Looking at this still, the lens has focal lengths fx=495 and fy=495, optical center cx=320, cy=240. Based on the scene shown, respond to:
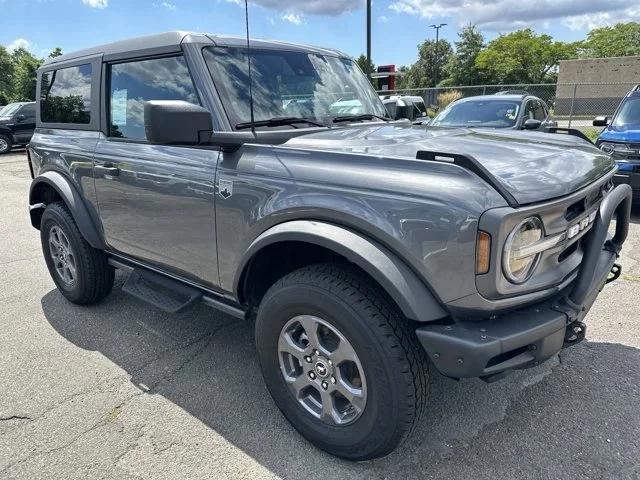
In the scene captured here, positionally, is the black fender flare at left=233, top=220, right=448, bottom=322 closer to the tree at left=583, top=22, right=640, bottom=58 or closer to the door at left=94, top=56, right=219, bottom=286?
the door at left=94, top=56, right=219, bottom=286

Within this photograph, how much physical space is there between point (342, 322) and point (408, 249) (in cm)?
44

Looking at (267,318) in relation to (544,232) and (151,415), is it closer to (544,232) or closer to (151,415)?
(151,415)

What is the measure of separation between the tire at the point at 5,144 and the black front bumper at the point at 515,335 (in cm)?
2069

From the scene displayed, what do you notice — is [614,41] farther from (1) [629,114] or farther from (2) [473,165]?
(2) [473,165]

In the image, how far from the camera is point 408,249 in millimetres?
1931

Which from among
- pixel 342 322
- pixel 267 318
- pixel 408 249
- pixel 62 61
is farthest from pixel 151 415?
pixel 62 61

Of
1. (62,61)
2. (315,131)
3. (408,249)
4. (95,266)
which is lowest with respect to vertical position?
(95,266)

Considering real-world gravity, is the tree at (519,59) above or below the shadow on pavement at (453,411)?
above

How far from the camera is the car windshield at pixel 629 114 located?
24.8 ft

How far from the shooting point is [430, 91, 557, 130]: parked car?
8219 millimetres

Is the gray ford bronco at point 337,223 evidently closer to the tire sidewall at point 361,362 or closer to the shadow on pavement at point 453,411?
the tire sidewall at point 361,362

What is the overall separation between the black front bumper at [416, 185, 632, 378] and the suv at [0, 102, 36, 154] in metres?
20.3

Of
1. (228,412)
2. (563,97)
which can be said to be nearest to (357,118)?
(228,412)

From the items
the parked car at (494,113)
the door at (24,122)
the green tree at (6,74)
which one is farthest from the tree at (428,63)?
the parked car at (494,113)
